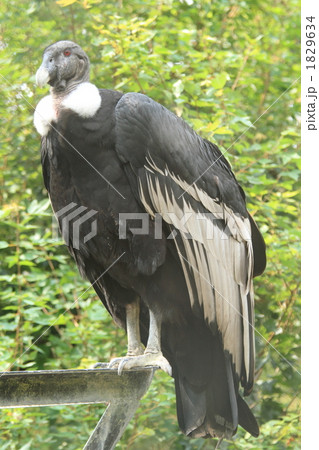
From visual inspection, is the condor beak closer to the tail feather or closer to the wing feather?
the wing feather

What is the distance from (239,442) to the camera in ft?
12.3

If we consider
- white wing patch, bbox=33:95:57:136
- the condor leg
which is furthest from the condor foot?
white wing patch, bbox=33:95:57:136

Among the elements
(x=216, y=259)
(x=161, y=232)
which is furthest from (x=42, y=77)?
(x=216, y=259)

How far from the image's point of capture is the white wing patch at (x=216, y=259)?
2.44m

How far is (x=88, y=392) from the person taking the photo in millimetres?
1963

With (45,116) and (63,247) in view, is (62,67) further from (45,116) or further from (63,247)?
(63,247)

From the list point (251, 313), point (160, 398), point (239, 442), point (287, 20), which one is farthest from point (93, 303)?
point (287, 20)

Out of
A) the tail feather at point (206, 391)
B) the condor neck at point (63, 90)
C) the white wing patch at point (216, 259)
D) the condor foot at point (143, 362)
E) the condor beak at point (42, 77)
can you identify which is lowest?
the tail feather at point (206, 391)

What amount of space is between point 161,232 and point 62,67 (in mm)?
770

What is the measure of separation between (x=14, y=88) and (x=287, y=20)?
2.51 m

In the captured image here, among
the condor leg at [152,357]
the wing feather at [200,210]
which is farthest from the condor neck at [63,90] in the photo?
the condor leg at [152,357]

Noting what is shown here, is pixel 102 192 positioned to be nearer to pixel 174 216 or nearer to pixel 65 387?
pixel 174 216

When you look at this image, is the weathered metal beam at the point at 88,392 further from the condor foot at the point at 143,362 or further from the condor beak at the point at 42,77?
the condor beak at the point at 42,77

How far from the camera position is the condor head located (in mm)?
2500
